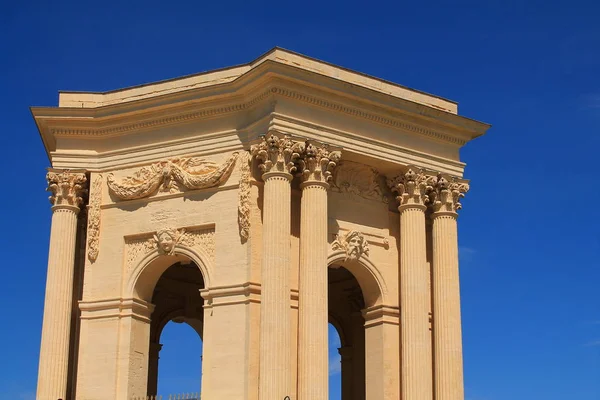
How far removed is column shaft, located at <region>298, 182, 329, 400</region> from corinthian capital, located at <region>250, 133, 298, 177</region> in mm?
840

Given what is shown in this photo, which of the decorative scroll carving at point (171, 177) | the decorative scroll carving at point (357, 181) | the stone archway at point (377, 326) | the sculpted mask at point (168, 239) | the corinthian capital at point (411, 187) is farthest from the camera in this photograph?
the corinthian capital at point (411, 187)

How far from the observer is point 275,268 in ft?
91.8

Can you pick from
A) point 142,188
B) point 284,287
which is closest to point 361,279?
point 284,287

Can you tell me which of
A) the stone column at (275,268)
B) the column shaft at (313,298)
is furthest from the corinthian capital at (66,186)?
the column shaft at (313,298)

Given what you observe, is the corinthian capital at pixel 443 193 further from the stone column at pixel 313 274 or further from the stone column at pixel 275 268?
the stone column at pixel 275 268

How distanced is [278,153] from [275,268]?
3227mm

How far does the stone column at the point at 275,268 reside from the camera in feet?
89.2

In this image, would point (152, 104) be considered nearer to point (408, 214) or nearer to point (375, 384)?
point (408, 214)

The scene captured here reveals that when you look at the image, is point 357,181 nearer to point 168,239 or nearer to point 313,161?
point 313,161

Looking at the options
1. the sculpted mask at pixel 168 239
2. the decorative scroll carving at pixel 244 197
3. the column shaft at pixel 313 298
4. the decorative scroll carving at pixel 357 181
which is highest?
the decorative scroll carving at pixel 357 181

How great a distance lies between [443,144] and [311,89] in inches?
207

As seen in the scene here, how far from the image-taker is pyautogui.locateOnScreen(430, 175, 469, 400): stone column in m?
30.7

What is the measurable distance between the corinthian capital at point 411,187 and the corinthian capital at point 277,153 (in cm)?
409

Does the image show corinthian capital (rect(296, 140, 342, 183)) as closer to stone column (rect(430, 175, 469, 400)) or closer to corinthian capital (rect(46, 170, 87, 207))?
stone column (rect(430, 175, 469, 400))
